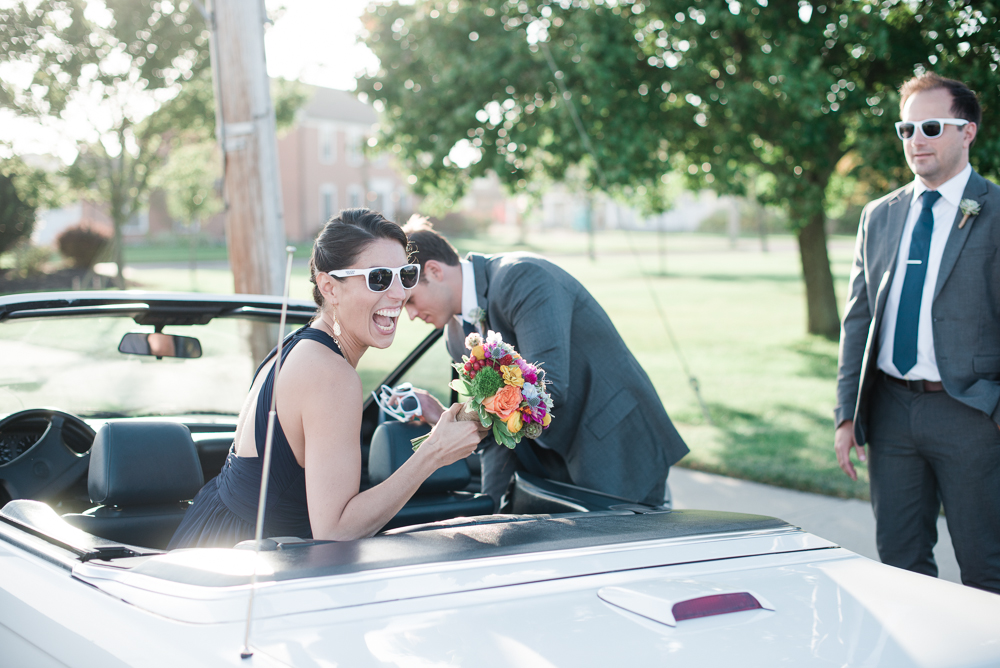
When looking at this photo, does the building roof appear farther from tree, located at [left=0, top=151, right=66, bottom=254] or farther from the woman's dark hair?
the woman's dark hair

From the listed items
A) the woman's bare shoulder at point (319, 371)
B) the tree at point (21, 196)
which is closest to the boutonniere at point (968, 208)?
the woman's bare shoulder at point (319, 371)

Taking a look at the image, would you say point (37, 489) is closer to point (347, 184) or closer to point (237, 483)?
point (237, 483)

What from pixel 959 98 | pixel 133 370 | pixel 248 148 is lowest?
pixel 133 370

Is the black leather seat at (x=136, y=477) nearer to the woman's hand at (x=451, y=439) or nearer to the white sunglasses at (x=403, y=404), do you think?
the white sunglasses at (x=403, y=404)

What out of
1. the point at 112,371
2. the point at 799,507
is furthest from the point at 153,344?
the point at 112,371

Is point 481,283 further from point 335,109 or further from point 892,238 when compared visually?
point 335,109

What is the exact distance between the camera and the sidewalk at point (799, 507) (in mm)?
4723

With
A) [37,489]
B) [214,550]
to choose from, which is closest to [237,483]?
[214,550]

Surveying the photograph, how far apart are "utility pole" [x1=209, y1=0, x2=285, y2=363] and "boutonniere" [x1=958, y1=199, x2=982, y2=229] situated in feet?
13.1

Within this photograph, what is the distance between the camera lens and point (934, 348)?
116 inches

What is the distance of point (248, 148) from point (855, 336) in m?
4.06

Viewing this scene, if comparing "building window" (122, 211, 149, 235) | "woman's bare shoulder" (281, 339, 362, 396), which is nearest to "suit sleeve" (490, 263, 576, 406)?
"woman's bare shoulder" (281, 339, 362, 396)

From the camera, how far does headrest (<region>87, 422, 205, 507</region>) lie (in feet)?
7.93

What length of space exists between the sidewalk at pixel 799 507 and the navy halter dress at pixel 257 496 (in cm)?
343
